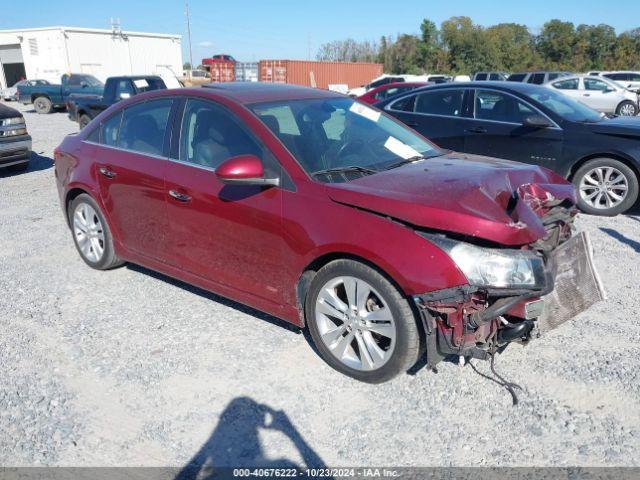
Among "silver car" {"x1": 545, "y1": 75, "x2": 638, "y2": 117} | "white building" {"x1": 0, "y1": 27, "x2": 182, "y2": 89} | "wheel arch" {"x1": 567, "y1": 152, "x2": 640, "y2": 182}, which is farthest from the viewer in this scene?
"white building" {"x1": 0, "y1": 27, "x2": 182, "y2": 89}

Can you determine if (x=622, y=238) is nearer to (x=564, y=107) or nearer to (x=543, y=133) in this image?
(x=543, y=133)

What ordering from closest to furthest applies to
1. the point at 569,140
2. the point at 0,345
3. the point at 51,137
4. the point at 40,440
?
the point at 40,440, the point at 0,345, the point at 569,140, the point at 51,137

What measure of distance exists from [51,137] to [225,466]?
16.1m

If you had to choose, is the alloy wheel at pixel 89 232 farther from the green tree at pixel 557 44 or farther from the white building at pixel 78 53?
the green tree at pixel 557 44

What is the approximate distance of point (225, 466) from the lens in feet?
8.80

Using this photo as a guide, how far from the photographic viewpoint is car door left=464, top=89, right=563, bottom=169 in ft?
22.7

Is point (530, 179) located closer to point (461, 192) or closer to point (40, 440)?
point (461, 192)

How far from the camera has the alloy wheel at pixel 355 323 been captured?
3.12 meters

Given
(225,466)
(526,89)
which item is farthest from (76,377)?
(526,89)

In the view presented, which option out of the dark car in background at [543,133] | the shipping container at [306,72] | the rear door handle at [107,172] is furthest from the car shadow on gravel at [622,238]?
the shipping container at [306,72]

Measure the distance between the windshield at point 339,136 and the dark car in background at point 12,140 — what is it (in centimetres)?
816

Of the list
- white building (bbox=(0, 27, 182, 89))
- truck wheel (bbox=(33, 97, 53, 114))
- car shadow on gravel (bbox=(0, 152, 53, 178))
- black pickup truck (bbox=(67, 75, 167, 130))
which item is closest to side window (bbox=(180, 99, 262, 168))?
car shadow on gravel (bbox=(0, 152, 53, 178))

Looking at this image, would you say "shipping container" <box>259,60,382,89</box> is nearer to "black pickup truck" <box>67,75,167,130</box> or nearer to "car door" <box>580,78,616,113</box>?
"car door" <box>580,78,616,113</box>

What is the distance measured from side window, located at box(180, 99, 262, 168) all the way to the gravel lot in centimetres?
123
